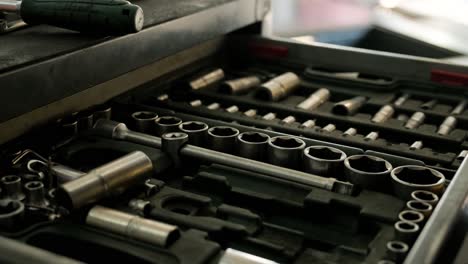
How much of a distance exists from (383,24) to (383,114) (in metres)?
1.28

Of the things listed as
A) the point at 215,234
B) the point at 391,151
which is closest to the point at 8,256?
the point at 215,234

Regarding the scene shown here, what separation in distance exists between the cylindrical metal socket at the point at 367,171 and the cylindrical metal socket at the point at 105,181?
317 millimetres

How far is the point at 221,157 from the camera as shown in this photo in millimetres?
1062

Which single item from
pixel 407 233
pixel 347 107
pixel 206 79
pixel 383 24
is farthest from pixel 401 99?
pixel 383 24

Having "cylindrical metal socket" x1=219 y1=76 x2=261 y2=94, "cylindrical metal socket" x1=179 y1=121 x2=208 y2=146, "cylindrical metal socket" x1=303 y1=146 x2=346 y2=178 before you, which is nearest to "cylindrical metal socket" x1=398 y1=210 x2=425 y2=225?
"cylindrical metal socket" x1=303 y1=146 x2=346 y2=178

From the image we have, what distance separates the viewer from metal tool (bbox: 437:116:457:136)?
4.21ft

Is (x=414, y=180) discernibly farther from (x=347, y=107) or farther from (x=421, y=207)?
(x=347, y=107)

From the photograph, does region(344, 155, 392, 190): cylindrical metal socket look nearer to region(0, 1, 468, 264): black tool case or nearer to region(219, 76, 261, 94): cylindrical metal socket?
region(0, 1, 468, 264): black tool case

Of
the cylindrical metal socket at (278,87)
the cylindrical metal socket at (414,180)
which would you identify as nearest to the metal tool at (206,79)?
the cylindrical metal socket at (278,87)

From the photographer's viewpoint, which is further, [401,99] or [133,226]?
[401,99]

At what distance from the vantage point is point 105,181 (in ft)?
2.93

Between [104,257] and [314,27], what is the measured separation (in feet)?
5.53

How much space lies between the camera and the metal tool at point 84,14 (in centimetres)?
106

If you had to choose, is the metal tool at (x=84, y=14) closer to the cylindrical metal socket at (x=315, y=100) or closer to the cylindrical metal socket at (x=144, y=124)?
the cylindrical metal socket at (x=144, y=124)
